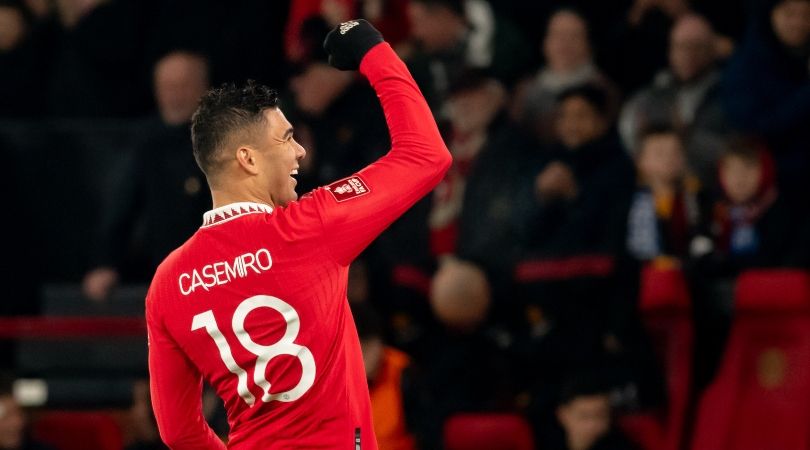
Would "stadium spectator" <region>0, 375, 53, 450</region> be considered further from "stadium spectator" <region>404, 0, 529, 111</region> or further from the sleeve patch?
the sleeve patch

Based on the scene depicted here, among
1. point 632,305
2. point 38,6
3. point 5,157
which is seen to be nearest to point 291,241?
point 632,305

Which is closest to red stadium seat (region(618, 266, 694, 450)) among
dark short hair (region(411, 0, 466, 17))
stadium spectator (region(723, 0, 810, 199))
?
stadium spectator (region(723, 0, 810, 199))

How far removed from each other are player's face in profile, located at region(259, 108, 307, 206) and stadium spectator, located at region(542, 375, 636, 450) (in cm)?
315

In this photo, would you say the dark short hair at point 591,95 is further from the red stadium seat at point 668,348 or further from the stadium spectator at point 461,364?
the red stadium seat at point 668,348

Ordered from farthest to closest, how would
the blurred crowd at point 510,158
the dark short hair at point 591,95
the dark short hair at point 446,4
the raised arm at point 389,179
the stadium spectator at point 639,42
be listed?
the dark short hair at point 446,4 < the stadium spectator at point 639,42 < the dark short hair at point 591,95 < the blurred crowd at point 510,158 < the raised arm at point 389,179

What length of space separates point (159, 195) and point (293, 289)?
17.1 feet

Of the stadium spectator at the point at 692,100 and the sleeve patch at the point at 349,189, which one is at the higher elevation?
the stadium spectator at the point at 692,100

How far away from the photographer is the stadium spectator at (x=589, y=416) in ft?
23.3

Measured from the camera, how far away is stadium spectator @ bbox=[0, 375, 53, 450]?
8109 millimetres

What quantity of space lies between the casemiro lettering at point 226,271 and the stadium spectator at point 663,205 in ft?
12.3

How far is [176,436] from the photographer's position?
4.44 m

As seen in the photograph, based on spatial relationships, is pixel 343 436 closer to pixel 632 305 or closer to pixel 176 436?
pixel 176 436

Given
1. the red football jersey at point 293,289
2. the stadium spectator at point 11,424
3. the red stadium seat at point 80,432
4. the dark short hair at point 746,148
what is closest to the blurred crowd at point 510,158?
the dark short hair at point 746,148

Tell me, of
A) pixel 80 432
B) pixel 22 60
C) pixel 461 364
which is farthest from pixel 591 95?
pixel 22 60
